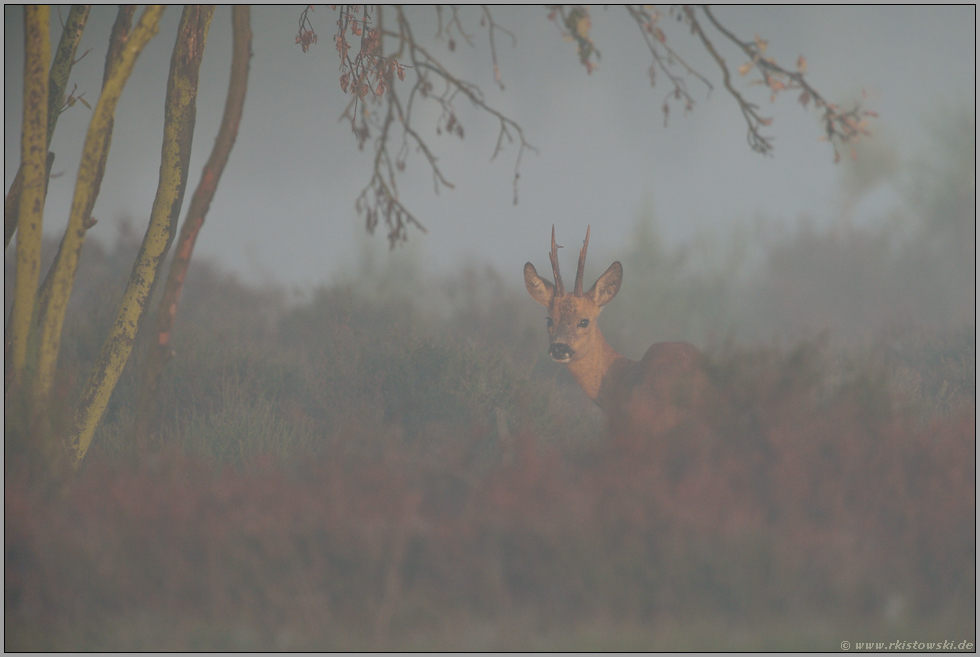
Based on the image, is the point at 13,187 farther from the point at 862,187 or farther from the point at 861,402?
the point at 862,187

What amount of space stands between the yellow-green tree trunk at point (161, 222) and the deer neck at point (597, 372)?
347cm

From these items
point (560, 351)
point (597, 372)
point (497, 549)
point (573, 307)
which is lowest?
point (497, 549)

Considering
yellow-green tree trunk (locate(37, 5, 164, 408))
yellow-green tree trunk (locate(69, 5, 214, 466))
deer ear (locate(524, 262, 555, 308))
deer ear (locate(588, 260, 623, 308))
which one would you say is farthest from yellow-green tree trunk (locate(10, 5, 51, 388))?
deer ear (locate(588, 260, 623, 308))

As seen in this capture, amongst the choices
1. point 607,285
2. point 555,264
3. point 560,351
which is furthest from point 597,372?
point 555,264

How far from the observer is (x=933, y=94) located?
2555cm

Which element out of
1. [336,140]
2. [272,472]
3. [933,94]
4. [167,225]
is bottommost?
[272,472]

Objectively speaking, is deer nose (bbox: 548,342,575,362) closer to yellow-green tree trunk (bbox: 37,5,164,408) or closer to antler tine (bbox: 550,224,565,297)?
antler tine (bbox: 550,224,565,297)

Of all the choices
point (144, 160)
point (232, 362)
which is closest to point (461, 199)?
point (144, 160)

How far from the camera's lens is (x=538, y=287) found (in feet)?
22.9

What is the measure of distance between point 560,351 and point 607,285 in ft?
3.94

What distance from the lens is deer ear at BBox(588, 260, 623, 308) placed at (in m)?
Result: 6.82

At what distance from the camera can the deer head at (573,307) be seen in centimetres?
623

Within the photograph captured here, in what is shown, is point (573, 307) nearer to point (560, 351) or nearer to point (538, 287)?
point (538, 287)

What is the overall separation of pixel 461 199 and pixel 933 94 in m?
33.1
